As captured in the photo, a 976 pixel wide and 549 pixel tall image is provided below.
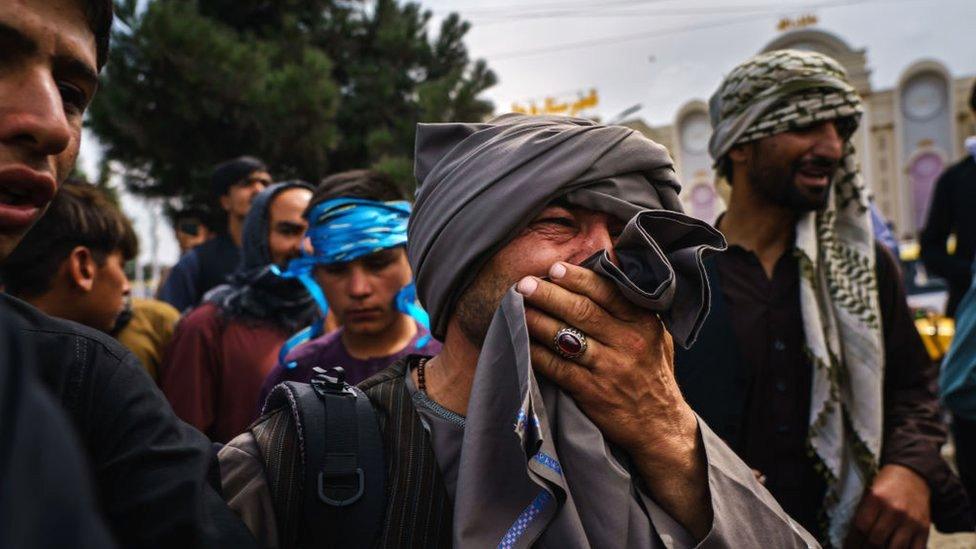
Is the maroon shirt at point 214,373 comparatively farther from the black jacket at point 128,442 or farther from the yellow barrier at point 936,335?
the yellow barrier at point 936,335

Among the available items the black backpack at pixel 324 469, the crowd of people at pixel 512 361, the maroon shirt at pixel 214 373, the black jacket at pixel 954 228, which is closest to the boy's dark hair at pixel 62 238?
the crowd of people at pixel 512 361

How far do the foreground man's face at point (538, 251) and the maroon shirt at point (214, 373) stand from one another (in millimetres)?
1945

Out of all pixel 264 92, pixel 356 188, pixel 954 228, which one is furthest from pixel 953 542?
pixel 264 92

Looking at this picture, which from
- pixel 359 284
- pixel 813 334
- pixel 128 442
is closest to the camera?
pixel 128 442

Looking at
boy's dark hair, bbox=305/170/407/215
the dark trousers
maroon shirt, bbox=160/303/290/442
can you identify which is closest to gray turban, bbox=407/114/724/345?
boy's dark hair, bbox=305/170/407/215

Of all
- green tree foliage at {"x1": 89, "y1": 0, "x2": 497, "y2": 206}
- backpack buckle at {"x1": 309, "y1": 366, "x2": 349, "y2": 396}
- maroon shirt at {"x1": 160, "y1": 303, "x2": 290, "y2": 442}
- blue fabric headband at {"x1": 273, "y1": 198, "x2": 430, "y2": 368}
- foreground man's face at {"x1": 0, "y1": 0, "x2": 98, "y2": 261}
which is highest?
green tree foliage at {"x1": 89, "y1": 0, "x2": 497, "y2": 206}

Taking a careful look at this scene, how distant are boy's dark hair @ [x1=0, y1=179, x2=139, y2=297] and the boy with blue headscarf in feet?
2.54

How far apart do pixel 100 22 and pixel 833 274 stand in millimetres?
2415

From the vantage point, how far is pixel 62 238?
280 centimetres

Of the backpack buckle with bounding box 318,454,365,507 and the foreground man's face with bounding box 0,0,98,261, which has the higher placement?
the foreground man's face with bounding box 0,0,98,261

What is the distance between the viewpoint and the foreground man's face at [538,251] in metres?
1.64

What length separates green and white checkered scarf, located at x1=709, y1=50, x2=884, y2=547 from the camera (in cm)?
252

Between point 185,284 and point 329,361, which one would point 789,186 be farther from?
point 185,284

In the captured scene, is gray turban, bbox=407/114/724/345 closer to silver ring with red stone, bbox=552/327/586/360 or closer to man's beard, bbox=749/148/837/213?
silver ring with red stone, bbox=552/327/586/360
